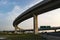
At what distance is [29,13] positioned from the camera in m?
62.1

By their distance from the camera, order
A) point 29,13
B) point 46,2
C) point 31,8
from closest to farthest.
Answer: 1. point 46,2
2. point 31,8
3. point 29,13

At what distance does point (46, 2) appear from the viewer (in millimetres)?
44031


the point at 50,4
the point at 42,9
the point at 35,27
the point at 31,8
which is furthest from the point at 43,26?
the point at 50,4

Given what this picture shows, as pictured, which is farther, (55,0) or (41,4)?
(41,4)

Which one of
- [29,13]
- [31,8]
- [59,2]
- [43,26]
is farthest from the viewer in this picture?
[43,26]

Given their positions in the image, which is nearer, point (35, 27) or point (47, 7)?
point (47, 7)

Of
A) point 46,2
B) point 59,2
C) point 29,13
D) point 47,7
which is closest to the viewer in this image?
point 59,2

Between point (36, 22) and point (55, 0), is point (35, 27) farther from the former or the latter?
point (55, 0)

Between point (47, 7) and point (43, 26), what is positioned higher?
point (47, 7)

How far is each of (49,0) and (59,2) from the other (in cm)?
270

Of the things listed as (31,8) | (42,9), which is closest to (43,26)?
(31,8)

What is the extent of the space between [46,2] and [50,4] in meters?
1.51

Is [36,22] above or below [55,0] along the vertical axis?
below

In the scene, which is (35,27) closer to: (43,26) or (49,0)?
(43,26)
